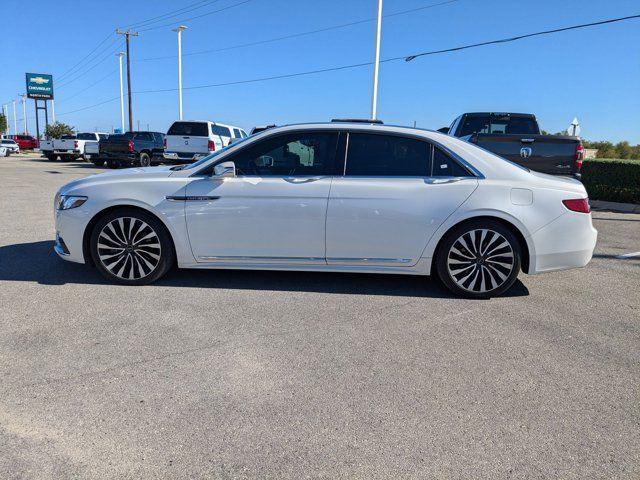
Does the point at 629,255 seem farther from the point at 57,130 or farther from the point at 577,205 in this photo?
the point at 57,130

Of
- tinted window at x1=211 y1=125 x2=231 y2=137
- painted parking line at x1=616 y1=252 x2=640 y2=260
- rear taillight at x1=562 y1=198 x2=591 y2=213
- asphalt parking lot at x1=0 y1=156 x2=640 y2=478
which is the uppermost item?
tinted window at x1=211 y1=125 x2=231 y2=137

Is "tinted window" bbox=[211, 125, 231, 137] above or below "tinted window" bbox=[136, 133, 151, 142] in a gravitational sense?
above

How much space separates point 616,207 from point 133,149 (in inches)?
773

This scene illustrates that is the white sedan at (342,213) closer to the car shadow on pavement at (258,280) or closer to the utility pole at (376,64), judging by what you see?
the car shadow on pavement at (258,280)

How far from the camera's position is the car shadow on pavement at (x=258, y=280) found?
15.9ft

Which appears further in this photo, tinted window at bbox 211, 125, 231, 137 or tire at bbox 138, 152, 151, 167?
tire at bbox 138, 152, 151, 167

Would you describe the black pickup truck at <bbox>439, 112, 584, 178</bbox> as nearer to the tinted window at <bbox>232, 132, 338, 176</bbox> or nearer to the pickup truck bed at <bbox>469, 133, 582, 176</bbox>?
the pickup truck bed at <bbox>469, 133, 582, 176</bbox>

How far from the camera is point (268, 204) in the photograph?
455 cm

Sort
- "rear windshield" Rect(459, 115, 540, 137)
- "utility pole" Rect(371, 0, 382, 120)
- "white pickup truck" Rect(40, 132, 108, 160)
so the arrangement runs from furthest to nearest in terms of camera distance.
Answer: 1. "white pickup truck" Rect(40, 132, 108, 160)
2. "utility pole" Rect(371, 0, 382, 120)
3. "rear windshield" Rect(459, 115, 540, 137)

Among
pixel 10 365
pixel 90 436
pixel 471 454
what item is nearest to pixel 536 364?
pixel 471 454

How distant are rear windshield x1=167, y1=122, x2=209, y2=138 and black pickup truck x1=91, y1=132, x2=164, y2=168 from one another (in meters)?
5.09

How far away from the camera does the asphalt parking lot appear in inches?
92.0

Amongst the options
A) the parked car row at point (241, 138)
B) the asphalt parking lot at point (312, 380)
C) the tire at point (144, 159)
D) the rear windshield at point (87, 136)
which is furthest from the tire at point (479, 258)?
the rear windshield at point (87, 136)

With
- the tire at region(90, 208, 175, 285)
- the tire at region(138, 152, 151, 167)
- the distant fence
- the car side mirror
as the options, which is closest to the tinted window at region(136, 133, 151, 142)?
the tire at region(138, 152, 151, 167)
